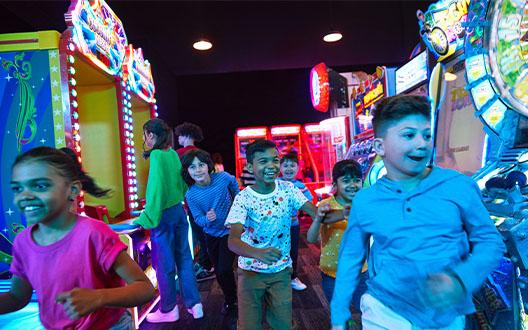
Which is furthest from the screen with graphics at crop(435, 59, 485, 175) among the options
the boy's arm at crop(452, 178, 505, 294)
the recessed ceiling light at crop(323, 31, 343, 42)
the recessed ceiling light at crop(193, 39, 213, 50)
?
the recessed ceiling light at crop(193, 39, 213, 50)

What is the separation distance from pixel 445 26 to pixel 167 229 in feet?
8.21

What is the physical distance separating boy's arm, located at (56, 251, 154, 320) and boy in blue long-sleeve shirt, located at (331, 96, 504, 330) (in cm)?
64

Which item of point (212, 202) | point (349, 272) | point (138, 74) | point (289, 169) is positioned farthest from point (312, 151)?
point (349, 272)

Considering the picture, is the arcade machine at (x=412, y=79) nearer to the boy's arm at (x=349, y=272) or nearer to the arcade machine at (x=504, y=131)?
the arcade machine at (x=504, y=131)

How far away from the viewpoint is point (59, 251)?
120 centimetres

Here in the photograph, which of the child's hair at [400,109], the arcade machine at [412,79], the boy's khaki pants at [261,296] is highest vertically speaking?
the arcade machine at [412,79]

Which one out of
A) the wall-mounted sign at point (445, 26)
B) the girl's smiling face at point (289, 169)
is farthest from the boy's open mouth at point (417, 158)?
the girl's smiling face at point (289, 169)

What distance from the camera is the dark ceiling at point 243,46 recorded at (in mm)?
5047

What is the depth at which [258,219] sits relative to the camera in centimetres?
203

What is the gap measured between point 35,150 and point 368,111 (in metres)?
3.90

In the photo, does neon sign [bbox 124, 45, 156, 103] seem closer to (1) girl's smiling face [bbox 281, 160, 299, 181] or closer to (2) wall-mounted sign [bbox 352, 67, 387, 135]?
(1) girl's smiling face [bbox 281, 160, 299, 181]

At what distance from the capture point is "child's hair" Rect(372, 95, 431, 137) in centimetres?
123

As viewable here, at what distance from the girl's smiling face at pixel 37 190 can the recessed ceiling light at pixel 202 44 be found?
5419mm

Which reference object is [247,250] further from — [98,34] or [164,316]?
[98,34]
